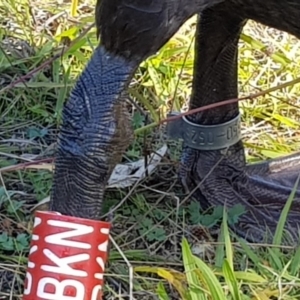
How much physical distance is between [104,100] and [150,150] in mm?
525

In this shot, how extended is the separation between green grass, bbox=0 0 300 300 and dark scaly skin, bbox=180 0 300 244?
0.05 m

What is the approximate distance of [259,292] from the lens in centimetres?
146

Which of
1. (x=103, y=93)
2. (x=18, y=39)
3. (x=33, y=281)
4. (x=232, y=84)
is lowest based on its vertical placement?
(x=33, y=281)

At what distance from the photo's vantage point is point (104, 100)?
140cm

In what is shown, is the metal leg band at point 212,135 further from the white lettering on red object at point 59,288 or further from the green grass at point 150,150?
the white lettering on red object at point 59,288

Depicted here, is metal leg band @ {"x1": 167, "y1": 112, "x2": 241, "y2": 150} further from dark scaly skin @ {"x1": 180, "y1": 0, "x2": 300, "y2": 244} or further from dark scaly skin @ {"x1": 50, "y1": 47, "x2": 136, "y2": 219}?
dark scaly skin @ {"x1": 50, "y1": 47, "x2": 136, "y2": 219}

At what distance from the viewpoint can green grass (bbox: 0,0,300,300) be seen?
1512 mm

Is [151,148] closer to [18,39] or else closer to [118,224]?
[118,224]

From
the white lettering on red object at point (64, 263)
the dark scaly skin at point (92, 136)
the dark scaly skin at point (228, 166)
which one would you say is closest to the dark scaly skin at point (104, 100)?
the dark scaly skin at point (92, 136)

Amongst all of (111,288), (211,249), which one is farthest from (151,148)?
(111,288)

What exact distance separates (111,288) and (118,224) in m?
0.20

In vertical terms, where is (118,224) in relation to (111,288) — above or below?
above

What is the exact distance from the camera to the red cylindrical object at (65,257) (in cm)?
131

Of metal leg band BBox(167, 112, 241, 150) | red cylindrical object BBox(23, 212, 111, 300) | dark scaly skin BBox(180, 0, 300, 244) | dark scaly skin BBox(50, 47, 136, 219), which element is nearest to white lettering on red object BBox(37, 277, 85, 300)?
red cylindrical object BBox(23, 212, 111, 300)
